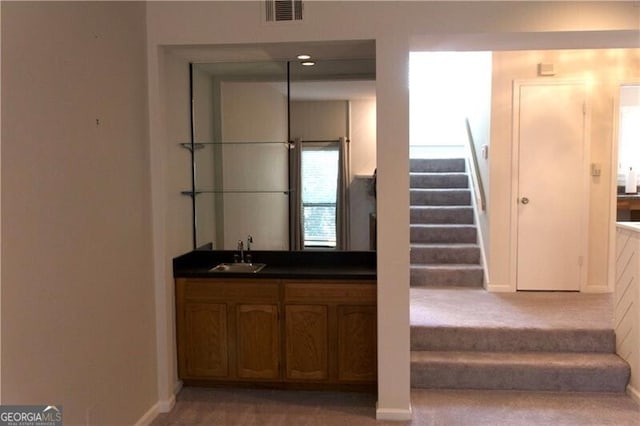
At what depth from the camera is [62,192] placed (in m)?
2.38

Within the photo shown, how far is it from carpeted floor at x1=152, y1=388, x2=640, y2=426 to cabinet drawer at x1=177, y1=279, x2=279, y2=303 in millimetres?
709

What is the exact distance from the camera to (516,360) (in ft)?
12.3

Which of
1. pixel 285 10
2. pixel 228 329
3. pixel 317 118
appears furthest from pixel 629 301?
pixel 285 10

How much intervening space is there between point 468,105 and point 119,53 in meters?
4.41

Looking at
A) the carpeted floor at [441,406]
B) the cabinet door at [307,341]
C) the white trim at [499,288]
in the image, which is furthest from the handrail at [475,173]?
the cabinet door at [307,341]

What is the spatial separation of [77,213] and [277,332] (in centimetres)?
164

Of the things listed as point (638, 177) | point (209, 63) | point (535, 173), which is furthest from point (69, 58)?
point (638, 177)

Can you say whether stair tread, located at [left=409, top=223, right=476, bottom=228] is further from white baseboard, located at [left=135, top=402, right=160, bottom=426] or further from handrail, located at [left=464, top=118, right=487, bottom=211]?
white baseboard, located at [left=135, top=402, right=160, bottom=426]

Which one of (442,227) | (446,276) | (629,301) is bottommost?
(446,276)

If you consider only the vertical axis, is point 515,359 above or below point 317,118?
below

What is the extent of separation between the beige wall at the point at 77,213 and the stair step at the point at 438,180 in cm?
384

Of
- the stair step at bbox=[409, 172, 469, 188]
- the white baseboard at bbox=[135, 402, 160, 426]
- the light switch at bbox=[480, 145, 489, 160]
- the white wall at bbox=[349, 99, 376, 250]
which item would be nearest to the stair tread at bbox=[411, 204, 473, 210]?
the stair step at bbox=[409, 172, 469, 188]

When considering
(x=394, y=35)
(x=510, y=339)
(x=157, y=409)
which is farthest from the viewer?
(x=510, y=339)

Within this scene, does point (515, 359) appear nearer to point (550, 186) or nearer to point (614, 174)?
point (550, 186)
